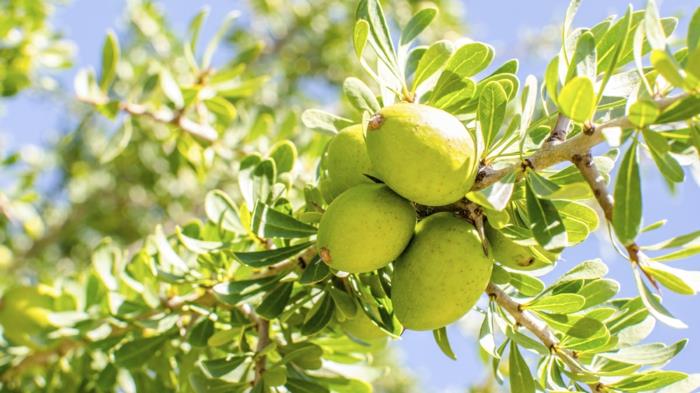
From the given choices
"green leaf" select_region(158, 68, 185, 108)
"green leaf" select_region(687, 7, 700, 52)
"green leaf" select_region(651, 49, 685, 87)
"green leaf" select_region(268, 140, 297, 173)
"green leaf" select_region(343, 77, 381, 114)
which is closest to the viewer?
"green leaf" select_region(651, 49, 685, 87)

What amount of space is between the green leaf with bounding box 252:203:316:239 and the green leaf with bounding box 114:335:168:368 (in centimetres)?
73

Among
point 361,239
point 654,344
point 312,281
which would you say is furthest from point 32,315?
point 654,344

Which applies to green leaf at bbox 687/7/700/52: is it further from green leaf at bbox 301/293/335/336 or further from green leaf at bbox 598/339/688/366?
green leaf at bbox 301/293/335/336

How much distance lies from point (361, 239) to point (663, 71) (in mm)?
621

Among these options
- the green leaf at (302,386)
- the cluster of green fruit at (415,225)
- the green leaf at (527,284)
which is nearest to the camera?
the cluster of green fruit at (415,225)

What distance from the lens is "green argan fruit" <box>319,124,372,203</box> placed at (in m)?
1.59

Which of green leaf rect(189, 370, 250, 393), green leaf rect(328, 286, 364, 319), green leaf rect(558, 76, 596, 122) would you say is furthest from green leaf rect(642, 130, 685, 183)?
green leaf rect(189, 370, 250, 393)

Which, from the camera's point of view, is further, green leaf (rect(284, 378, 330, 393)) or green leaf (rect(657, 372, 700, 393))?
green leaf (rect(284, 378, 330, 393))

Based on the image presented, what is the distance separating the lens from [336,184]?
1639 mm

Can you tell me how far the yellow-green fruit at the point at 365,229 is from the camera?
1.41m

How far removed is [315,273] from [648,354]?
801 mm

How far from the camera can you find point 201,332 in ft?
6.59

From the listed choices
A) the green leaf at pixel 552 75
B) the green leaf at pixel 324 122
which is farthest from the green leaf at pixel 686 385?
the green leaf at pixel 324 122

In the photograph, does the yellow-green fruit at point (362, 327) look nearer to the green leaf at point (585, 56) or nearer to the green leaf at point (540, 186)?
the green leaf at point (540, 186)
